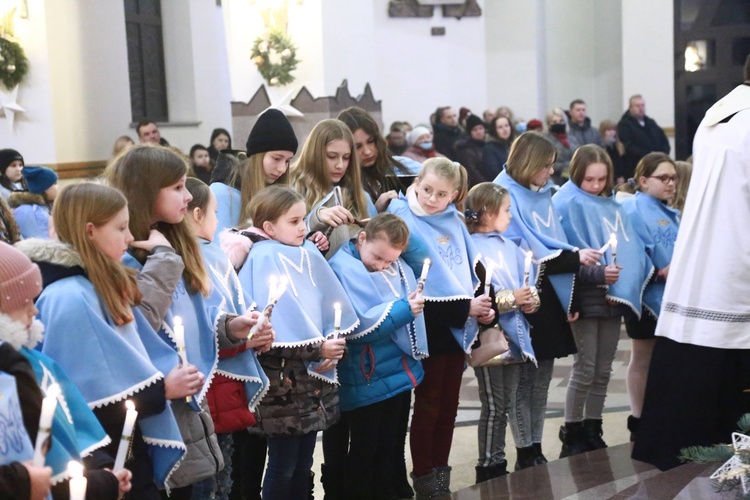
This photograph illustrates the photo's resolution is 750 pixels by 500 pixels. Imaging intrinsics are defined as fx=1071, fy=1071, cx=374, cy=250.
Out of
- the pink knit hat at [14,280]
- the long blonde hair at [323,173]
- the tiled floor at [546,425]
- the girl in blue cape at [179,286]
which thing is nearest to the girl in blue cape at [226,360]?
the girl in blue cape at [179,286]

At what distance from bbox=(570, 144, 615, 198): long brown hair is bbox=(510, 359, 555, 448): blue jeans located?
1.07 meters

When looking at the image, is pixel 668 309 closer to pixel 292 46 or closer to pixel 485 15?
pixel 292 46

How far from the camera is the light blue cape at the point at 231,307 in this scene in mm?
3787

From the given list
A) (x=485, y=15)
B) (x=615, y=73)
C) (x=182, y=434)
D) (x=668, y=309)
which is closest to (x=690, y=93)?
(x=615, y=73)

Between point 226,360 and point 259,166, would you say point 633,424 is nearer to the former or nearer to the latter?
point 259,166

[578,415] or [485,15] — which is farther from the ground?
[485,15]

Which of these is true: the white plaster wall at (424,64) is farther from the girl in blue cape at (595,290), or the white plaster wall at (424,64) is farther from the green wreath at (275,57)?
the girl in blue cape at (595,290)

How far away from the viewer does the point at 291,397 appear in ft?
13.5

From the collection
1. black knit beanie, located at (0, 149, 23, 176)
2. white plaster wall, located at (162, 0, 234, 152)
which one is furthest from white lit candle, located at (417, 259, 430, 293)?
white plaster wall, located at (162, 0, 234, 152)

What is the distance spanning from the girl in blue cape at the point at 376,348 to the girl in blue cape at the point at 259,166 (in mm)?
451

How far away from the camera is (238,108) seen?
37.3 ft

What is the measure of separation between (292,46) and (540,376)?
6.97 m

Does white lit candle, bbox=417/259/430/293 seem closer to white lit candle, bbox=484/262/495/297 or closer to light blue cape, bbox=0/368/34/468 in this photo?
white lit candle, bbox=484/262/495/297

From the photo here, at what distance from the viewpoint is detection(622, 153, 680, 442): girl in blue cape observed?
5.92m
